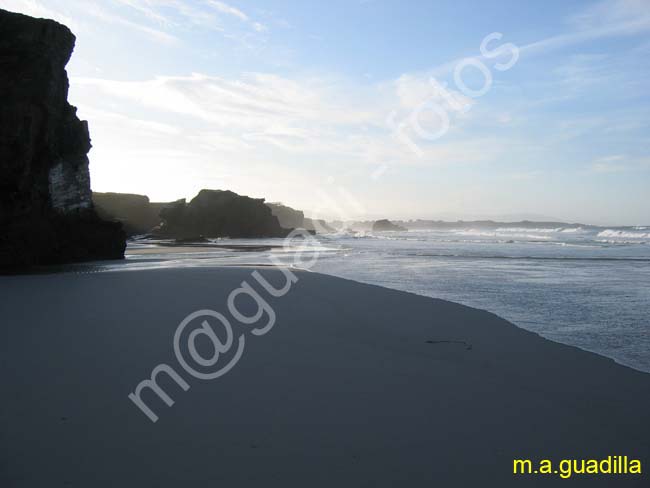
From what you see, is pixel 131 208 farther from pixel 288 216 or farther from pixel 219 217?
pixel 288 216

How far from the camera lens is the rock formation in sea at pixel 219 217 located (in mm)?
71062

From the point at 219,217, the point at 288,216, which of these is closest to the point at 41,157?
the point at 219,217

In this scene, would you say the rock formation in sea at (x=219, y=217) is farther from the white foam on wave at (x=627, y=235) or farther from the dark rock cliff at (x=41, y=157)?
the dark rock cliff at (x=41, y=157)

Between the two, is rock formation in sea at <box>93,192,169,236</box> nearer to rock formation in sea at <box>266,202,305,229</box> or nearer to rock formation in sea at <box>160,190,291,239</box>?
rock formation in sea at <box>160,190,291,239</box>

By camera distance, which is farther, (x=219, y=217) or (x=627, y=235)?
(x=219, y=217)

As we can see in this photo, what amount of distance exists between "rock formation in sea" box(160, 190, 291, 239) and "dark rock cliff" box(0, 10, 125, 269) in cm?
5080

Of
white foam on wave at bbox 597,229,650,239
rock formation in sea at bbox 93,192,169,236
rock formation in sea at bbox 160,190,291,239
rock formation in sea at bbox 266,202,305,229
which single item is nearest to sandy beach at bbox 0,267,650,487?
white foam on wave at bbox 597,229,650,239

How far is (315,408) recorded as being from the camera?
12.2ft

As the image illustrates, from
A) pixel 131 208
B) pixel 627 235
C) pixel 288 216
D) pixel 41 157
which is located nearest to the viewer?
pixel 41 157

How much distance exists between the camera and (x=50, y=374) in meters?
4.39

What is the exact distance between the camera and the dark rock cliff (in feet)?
48.8

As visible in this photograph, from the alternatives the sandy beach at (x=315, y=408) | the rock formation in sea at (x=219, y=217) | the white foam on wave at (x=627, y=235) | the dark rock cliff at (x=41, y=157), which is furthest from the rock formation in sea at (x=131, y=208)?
the sandy beach at (x=315, y=408)

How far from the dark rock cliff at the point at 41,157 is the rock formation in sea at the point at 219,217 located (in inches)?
2000

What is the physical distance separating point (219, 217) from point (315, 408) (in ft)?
236
